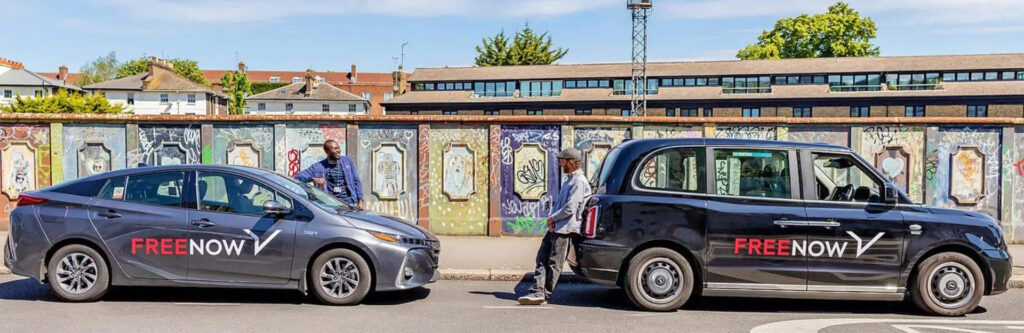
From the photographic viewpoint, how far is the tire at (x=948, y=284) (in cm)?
729

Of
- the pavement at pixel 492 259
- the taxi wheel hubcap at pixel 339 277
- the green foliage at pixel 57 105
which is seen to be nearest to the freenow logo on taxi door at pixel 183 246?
the taxi wheel hubcap at pixel 339 277

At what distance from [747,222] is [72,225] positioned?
21.0 feet

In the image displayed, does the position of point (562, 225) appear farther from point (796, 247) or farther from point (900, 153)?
point (900, 153)

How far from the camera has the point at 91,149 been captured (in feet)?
42.5

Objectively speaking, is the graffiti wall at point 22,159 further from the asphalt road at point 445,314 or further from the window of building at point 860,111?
the window of building at point 860,111

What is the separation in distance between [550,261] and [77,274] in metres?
4.55

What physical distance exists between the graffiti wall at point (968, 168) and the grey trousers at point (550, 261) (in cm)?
780

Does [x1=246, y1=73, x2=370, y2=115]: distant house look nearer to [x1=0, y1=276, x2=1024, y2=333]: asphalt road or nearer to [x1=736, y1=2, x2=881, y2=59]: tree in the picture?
[x1=736, y1=2, x2=881, y2=59]: tree

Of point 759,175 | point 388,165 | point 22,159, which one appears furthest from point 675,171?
point 22,159

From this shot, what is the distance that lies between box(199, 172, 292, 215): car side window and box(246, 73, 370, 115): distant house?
80785 millimetres

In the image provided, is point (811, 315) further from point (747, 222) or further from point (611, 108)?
point (611, 108)

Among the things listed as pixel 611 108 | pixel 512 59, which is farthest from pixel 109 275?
pixel 512 59

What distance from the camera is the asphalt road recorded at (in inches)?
260

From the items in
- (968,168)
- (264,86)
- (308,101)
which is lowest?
(968,168)
